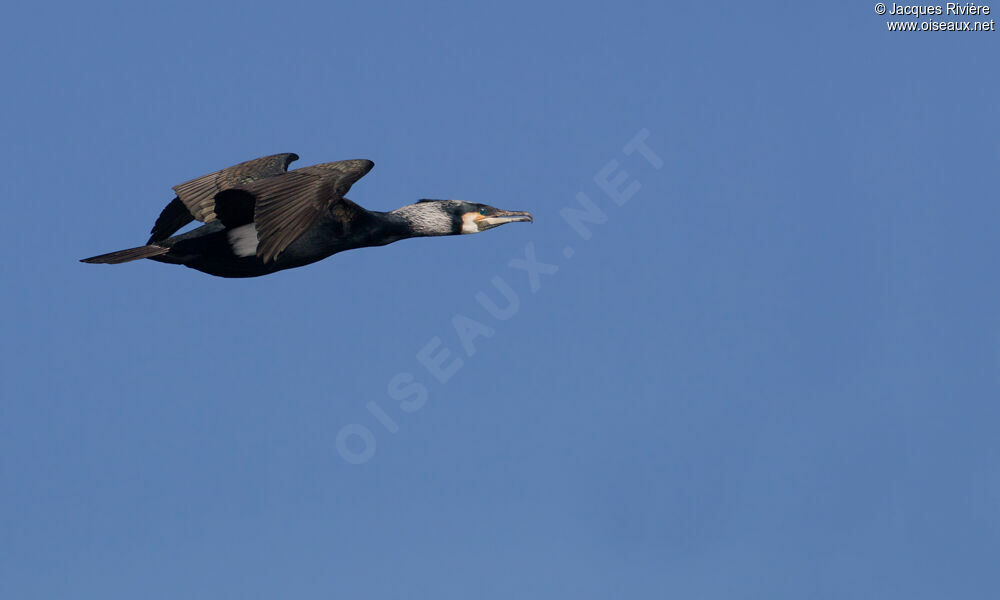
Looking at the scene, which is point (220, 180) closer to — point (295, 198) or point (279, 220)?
point (295, 198)

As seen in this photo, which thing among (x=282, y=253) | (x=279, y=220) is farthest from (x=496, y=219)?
(x=279, y=220)

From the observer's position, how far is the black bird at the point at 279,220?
510 inches

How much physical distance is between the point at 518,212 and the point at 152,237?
469 centimetres

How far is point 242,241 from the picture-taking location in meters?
14.7

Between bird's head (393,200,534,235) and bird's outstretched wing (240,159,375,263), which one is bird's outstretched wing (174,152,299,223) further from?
bird's outstretched wing (240,159,375,263)

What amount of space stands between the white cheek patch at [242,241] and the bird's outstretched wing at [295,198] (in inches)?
47.5

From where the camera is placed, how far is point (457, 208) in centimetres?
1584

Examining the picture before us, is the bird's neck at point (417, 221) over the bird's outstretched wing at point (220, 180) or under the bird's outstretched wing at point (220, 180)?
under

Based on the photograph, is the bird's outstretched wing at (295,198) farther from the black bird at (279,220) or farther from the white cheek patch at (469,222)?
the white cheek patch at (469,222)

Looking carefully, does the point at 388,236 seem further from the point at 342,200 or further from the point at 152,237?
the point at 152,237

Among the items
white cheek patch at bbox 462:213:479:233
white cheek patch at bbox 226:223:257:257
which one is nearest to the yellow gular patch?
white cheek patch at bbox 462:213:479:233

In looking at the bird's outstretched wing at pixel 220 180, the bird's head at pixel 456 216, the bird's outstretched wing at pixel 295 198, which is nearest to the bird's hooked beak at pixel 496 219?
the bird's head at pixel 456 216

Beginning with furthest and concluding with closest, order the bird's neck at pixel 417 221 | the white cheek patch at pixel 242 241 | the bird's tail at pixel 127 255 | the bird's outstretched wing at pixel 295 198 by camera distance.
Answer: the bird's neck at pixel 417 221, the white cheek patch at pixel 242 241, the bird's tail at pixel 127 255, the bird's outstretched wing at pixel 295 198

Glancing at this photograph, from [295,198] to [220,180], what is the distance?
3498mm
